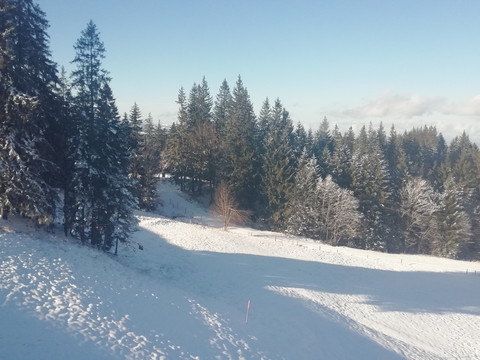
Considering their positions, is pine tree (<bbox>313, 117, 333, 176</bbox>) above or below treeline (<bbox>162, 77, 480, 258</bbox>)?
above

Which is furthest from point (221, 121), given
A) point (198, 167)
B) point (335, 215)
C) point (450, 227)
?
point (450, 227)

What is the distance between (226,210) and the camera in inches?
1673

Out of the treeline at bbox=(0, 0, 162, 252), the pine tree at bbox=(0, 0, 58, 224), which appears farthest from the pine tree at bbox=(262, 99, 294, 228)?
the pine tree at bbox=(0, 0, 58, 224)

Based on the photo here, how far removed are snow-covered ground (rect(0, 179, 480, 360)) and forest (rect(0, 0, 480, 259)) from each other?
305 centimetres

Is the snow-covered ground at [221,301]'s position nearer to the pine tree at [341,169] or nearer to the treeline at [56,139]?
the treeline at [56,139]

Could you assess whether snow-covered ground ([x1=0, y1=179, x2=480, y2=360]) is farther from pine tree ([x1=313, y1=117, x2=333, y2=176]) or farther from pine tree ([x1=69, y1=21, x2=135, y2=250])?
pine tree ([x1=313, y1=117, x2=333, y2=176])

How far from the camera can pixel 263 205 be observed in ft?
172

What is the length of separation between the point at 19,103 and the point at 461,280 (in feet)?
121

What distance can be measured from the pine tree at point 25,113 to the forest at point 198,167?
2.2 inches

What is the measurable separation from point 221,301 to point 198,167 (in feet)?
119

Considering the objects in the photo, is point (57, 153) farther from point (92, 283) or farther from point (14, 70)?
point (92, 283)

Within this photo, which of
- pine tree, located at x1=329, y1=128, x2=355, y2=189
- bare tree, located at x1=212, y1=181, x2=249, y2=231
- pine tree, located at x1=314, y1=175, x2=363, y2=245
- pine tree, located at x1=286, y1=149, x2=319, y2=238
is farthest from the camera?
pine tree, located at x1=329, y1=128, x2=355, y2=189

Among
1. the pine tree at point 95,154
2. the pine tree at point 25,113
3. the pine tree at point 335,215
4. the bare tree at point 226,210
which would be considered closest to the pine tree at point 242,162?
the bare tree at point 226,210

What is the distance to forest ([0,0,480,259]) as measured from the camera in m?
17.3
